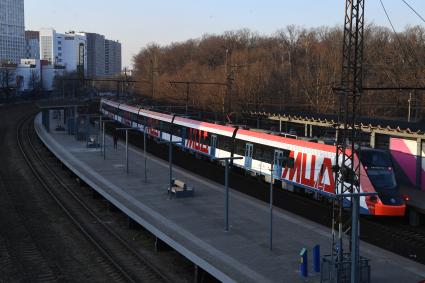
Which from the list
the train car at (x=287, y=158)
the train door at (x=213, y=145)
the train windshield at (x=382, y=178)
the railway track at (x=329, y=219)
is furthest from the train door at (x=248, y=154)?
the train windshield at (x=382, y=178)

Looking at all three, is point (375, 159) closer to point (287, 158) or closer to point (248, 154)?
point (287, 158)

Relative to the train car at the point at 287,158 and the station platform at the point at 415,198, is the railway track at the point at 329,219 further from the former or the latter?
the station platform at the point at 415,198

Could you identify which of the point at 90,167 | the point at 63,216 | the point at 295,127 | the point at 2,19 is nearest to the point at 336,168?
the point at 63,216

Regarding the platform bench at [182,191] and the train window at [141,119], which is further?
the train window at [141,119]

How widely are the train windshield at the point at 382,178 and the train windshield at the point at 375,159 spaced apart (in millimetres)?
230

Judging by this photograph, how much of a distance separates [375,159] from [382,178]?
857 mm

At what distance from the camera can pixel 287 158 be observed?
16.3 m

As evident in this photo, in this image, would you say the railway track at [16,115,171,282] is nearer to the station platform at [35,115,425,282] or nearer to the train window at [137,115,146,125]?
the station platform at [35,115,425,282]

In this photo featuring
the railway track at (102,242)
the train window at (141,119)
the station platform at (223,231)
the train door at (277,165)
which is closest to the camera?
the station platform at (223,231)

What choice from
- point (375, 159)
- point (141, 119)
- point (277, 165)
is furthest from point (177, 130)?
point (375, 159)

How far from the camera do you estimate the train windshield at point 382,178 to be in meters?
20.7

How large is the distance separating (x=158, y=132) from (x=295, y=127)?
491 inches

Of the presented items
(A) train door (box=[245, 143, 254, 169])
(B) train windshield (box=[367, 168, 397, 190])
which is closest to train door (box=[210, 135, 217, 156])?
(A) train door (box=[245, 143, 254, 169])

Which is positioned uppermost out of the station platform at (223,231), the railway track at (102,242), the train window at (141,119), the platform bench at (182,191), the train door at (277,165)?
the train window at (141,119)
